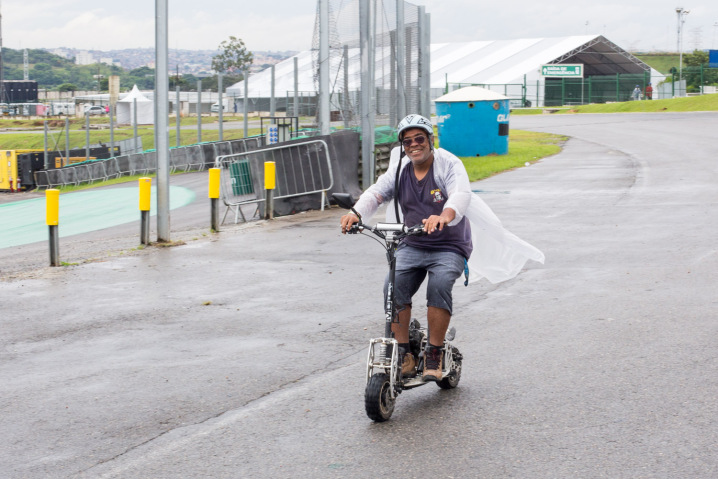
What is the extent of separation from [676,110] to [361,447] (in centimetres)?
5070

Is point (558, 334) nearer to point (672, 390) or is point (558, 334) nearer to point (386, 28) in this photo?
point (672, 390)

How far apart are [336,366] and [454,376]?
1.03 meters

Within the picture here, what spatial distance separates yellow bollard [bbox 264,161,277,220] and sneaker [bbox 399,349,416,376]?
10107 millimetres

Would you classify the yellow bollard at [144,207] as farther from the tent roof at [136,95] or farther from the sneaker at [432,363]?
the tent roof at [136,95]

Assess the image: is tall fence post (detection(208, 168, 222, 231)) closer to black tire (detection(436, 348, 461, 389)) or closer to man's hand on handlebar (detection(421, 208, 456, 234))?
black tire (detection(436, 348, 461, 389))

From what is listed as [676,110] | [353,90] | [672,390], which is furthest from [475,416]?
[676,110]

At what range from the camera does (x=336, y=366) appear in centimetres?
679

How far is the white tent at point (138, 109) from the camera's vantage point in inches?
2574

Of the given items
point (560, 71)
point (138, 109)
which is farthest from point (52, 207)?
point (560, 71)

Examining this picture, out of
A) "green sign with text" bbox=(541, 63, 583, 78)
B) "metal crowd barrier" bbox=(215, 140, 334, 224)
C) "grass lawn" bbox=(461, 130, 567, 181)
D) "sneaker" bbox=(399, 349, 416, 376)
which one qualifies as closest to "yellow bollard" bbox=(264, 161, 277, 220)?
"metal crowd barrier" bbox=(215, 140, 334, 224)

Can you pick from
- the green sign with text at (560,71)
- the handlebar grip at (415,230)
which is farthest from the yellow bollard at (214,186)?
the green sign with text at (560,71)

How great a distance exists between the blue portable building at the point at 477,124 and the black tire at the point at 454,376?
2315cm

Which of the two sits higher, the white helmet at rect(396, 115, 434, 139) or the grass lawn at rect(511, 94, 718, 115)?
the grass lawn at rect(511, 94, 718, 115)

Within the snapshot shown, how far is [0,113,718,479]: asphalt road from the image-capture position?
494 centimetres
